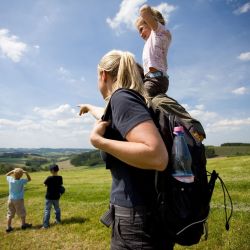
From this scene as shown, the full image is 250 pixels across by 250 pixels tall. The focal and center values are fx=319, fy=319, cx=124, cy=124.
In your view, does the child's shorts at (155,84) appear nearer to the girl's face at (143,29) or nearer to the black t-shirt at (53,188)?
the girl's face at (143,29)

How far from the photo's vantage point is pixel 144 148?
2334 mm

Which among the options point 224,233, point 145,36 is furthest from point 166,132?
point 224,233

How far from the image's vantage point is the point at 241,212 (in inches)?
420

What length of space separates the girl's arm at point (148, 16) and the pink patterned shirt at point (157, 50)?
83 millimetres

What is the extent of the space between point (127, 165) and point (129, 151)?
0.29 meters

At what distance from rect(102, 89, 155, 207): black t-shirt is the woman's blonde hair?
0.15 meters

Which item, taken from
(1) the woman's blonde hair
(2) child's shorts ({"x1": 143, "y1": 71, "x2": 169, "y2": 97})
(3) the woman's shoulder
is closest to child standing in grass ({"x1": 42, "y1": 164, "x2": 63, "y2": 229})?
(2) child's shorts ({"x1": 143, "y1": 71, "x2": 169, "y2": 97})

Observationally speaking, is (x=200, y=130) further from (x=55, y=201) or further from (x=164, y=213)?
(x=55, y=201)

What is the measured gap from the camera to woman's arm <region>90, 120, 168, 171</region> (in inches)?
92.1

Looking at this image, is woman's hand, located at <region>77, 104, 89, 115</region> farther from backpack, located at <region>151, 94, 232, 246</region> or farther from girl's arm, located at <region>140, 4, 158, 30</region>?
girl's arm, located at <region>140, 4, 158, 30</region>

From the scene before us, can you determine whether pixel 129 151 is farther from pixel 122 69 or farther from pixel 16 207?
pixel 16 207

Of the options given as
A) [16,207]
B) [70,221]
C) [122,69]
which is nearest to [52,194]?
[70,221]

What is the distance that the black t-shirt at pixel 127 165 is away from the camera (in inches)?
97.0

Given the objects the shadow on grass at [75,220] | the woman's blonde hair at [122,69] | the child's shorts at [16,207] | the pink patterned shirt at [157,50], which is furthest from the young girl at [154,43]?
the child's shorts at [16,207]
